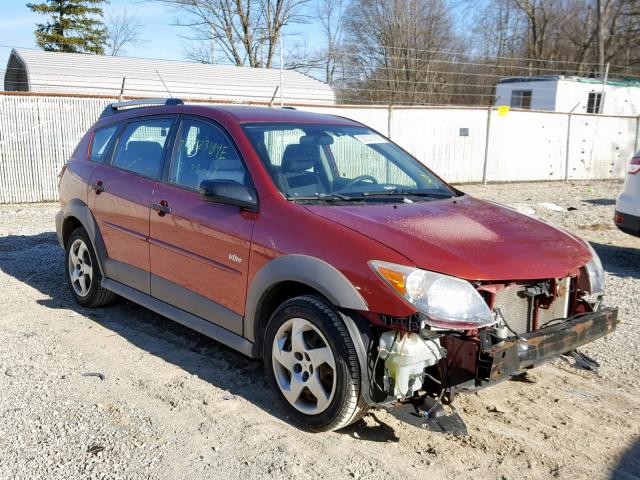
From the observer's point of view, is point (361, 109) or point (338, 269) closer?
point (338, 269)

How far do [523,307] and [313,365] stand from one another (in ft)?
3.97

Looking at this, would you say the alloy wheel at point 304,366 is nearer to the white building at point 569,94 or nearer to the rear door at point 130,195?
the rear door at point 130,195

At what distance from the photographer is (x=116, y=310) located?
569 cm

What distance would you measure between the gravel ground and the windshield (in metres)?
1.35

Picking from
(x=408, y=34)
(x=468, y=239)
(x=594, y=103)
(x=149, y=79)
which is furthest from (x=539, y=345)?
(x=408, y=34)

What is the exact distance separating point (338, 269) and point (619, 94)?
2858 centimetres

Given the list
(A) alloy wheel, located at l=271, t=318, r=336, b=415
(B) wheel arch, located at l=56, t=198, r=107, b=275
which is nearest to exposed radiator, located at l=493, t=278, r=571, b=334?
(A) alloy wheel, located at l=271, t=318, r=336, b=415

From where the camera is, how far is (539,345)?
3354 mm

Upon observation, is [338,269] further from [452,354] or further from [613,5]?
[613,5]

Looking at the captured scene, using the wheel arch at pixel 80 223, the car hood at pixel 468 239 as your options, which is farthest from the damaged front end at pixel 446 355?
the wheel arch at pixel 80 223

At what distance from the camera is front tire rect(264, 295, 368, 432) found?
3246 mm

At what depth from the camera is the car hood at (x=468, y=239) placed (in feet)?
10.6

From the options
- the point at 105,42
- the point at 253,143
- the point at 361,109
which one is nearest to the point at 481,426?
the point at 253,143

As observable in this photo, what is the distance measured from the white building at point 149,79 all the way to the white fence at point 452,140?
357 centimetres
